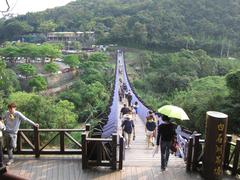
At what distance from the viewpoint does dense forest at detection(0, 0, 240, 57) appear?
2394 inches

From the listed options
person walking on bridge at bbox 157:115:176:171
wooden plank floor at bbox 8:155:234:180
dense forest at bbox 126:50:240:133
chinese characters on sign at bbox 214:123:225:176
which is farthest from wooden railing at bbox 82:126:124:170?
dense forest at bbox 126:50:240:133

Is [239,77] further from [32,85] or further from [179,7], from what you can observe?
[179,7]

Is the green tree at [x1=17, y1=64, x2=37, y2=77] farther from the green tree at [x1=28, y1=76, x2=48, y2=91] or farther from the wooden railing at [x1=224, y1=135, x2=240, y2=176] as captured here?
the wooden railing at [x1=224, y1=135, x2=240, y2=176]

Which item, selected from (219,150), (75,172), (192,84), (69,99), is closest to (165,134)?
(219,150)

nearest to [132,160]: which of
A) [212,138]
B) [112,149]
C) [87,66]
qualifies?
[112,149]

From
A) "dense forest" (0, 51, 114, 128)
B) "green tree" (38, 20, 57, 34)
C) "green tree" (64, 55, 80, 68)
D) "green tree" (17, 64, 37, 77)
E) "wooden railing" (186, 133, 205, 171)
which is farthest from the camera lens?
"green tree" (38, 20, 57, 34)

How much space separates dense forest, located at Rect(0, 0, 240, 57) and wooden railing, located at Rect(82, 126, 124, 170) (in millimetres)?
52715

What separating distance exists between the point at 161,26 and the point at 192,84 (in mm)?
40102

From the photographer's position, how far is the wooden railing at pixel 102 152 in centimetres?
588

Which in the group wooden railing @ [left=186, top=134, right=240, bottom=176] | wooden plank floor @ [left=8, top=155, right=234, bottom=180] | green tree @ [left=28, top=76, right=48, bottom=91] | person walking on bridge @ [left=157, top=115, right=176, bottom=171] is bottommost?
green tree @ [left=28, top=76, right=48, bottom=91]

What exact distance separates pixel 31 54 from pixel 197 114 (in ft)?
148

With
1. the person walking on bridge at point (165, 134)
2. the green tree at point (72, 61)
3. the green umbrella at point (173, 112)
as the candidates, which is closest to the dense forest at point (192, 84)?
the green tree at point (72, 61)

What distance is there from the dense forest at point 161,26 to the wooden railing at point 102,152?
52.7m

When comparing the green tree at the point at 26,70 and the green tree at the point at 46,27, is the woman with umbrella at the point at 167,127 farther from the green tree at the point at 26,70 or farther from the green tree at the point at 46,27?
the green tree at the point at 46,27
